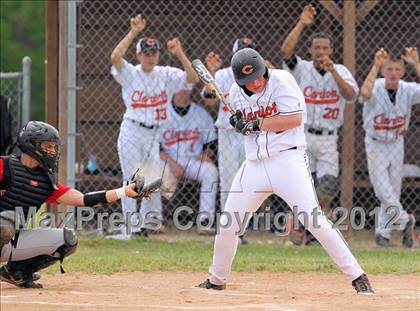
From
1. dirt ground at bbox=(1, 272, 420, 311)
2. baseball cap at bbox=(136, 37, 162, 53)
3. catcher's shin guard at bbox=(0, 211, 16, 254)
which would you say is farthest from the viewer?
baseball cap at bbox=(136, 37, 162, 53)

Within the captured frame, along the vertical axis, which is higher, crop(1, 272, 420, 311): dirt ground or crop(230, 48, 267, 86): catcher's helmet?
crop(230, 48, 267, 86): catcher's helmet

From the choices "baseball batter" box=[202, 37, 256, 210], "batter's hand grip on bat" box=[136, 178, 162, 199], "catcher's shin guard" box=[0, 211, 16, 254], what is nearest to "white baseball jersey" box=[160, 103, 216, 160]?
"baseball batter" box=[202, 37, 256, 210]

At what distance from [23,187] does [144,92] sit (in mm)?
3612

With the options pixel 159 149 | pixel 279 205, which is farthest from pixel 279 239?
pixel 159 149

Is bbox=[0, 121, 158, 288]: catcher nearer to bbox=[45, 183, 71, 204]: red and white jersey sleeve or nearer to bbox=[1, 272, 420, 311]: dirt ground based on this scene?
bbox=[45, 183, 71, 204]: red and white jersey sleeve

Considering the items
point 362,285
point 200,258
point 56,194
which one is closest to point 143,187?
point 56,194

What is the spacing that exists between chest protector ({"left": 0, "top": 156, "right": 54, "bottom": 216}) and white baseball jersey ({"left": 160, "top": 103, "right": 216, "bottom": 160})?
386 centimetres

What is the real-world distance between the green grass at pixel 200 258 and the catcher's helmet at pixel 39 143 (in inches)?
62.1

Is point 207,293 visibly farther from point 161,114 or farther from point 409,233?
point 409,233

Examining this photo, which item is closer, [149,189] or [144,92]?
[149,189]

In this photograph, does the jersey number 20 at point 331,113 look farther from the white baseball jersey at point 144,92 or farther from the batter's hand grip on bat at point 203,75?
the batter's hand grip on bat at point 203,75

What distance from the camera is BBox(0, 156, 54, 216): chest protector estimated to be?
23.4 feet

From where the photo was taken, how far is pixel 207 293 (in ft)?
24.0

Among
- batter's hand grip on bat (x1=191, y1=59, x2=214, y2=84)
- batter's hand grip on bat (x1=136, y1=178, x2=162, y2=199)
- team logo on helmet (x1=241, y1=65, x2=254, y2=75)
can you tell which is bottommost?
batter's hand grip on bat (x1=136, y1=178, x2=162, y2=199)
